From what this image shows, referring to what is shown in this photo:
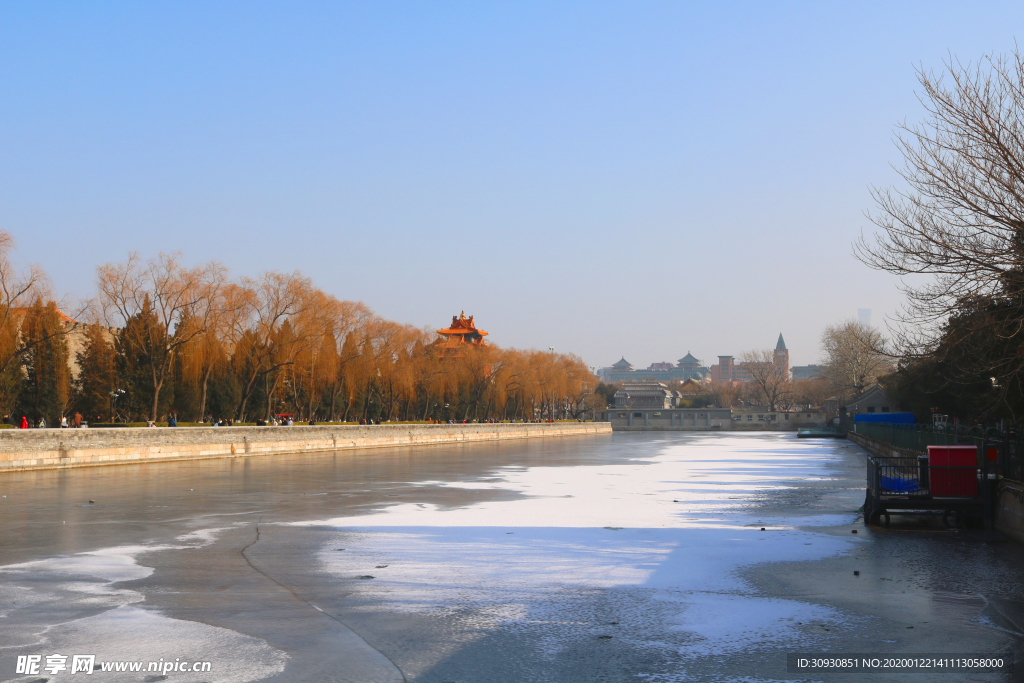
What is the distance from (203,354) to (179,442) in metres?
8.78

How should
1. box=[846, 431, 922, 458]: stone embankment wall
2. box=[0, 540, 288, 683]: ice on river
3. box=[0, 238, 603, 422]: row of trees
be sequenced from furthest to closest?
box=[0, 238, 603, 422]: row of trees, box=[846, 431, 922, 458]: stone embankment wall, box=[0, 540, 288, 683]: ice on river

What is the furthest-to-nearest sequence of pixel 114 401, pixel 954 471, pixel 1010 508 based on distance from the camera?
pixel 114 401 → pixel 954 471 → pixel 1010 508

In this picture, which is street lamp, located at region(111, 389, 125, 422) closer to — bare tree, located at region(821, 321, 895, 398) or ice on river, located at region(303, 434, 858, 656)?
ice on river, located at region(303, 434, 858, 656)

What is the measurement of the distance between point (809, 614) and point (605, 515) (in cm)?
810

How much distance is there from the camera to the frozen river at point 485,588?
693 cm

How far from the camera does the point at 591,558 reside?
11453 mm

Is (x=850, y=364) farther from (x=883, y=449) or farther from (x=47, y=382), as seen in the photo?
(x=47, y=382)

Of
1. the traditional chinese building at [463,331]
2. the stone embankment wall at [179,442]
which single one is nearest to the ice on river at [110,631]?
the stone embankment wall at [179,442]

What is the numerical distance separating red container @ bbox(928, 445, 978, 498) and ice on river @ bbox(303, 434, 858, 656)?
71.9 inches

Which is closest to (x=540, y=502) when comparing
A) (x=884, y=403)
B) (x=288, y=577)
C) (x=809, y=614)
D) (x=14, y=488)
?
(x=288, y=577)

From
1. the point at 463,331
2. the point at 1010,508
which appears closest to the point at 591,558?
the point at 1010,508

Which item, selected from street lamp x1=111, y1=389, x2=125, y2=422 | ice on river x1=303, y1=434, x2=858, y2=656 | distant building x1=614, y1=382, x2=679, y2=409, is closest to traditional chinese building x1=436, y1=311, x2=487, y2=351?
distant building x1=614, y1=382, x2=679, y2=409

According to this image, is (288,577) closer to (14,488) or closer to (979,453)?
(979,453)

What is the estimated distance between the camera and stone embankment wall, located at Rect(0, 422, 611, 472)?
28484 mm
